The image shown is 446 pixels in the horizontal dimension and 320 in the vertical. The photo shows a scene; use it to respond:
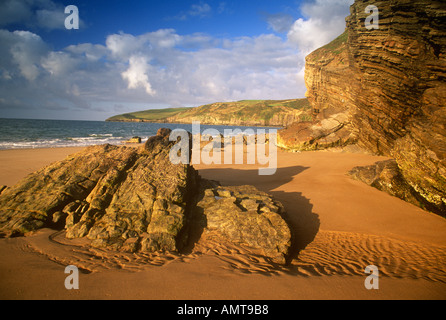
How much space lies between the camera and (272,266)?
13.6ft

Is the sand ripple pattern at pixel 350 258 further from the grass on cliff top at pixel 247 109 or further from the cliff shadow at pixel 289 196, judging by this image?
the grass on cliff top at pixel 247 109

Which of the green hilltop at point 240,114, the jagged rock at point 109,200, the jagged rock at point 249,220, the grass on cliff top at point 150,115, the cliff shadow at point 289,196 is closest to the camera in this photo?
the jagged rock at point 109,200

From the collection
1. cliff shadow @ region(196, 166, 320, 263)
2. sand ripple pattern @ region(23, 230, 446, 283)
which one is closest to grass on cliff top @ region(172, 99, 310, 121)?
cliff shadow @ region(196, 166, 320, 263)

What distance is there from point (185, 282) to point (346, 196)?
23.5 feet

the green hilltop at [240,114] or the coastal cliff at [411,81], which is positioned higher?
the green hilltop at [240,114]

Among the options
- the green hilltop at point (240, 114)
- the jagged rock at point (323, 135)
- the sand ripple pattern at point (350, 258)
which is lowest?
the sand ripple pattern at point (350, 258)

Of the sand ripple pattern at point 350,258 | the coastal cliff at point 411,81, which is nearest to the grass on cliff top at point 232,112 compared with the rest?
the coastal cliff at point 411,81

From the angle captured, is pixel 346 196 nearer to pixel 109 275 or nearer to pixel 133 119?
pixel 109 275

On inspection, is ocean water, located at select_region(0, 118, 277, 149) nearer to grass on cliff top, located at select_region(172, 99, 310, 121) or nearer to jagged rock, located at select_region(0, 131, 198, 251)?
jagged rock, located at select_region(0, 131, 198, 251)

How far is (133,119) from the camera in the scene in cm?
16312

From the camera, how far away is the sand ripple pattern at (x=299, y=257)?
391 centimetres

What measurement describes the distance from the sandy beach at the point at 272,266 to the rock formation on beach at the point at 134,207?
1.13 feet

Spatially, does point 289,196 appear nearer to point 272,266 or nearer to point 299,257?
point 299,257
